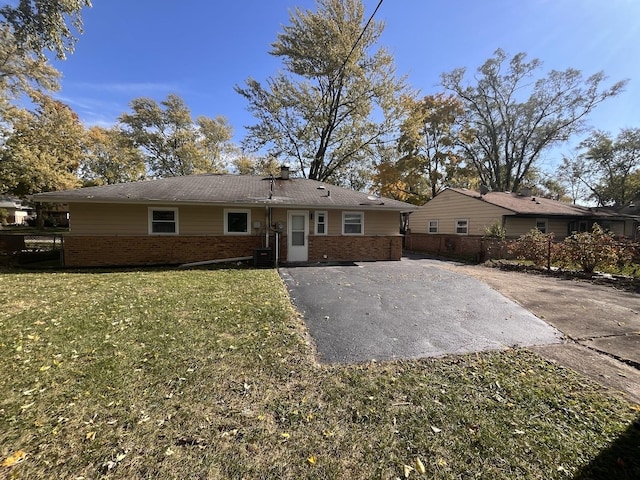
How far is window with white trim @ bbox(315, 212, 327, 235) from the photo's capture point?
39.0 feet

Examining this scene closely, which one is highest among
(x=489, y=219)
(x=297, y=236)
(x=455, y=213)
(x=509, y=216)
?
(x=455, y=213)

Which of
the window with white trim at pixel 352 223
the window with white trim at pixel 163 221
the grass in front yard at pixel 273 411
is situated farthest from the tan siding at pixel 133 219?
the grass in front yard at pixel 273 411

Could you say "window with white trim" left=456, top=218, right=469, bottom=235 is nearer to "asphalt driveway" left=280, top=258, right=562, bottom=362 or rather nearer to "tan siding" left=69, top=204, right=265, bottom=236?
"asphalt driveway" left=280, top=258, right=562, bottom=362

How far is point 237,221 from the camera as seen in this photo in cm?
1126

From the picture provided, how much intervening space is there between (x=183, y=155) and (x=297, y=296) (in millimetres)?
25915

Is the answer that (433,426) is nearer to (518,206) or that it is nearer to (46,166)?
(518,206)

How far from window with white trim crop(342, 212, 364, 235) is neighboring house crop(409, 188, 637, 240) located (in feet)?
25.0

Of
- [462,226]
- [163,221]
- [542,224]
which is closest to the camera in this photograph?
[163,221]

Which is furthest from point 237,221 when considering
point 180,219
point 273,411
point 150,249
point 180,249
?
point 273,411

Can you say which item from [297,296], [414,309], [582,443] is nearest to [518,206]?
[414,309]

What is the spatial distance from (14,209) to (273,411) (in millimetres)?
48775

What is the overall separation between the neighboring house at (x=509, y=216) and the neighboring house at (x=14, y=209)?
137 ft

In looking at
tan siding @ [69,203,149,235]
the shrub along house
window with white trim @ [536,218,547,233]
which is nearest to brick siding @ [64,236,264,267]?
tan siding @ [69,203,149,235]

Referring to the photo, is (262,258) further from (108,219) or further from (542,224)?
(542,224)
